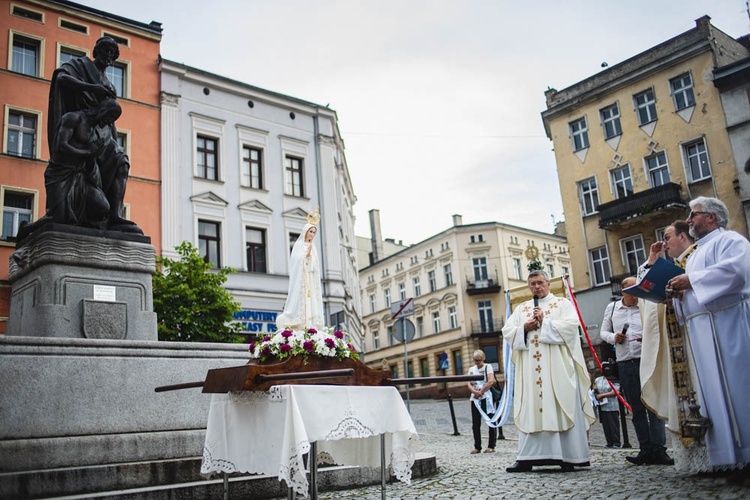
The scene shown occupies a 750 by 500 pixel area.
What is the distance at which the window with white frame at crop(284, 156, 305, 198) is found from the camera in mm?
31078

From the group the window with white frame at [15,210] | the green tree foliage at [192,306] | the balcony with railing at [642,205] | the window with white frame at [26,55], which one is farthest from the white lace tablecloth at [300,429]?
the balcony with railing at [642,205]

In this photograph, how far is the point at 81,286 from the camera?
25.0ft

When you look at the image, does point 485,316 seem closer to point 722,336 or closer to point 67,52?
point 67,52

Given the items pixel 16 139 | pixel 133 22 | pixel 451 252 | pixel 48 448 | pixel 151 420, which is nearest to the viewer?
pixel 48 448

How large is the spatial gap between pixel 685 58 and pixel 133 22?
2482 centimetres

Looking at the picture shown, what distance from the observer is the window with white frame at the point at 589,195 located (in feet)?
106

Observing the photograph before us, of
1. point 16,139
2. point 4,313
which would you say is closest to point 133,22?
point 16,139

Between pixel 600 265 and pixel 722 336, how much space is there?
91.0 feet

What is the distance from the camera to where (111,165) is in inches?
333

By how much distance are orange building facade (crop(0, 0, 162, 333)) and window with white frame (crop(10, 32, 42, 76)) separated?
0.03 m

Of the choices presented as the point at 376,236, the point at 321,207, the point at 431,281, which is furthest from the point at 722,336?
the point at 376,236

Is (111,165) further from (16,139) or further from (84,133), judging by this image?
(16,139)

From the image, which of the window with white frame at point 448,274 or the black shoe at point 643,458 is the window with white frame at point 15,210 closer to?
the black shoe at point 643,458

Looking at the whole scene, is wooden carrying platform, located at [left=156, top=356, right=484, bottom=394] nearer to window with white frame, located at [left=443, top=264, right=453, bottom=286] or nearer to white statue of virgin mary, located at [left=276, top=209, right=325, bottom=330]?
white statue of virgin mary, located at [left=276, top=209, right=325, bottom=330]
